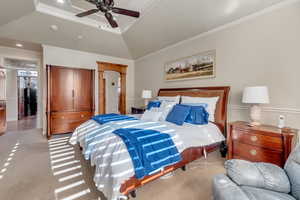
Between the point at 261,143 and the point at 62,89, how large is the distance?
460cm

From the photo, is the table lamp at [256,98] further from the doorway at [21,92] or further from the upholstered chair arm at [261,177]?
the doorway at [21,92]

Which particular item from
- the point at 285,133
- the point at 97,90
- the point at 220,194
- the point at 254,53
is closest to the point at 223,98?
the point at 254,53

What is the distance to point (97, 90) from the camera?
512 centimetres

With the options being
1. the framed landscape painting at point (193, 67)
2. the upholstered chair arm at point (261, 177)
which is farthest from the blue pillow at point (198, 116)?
the upholstered chair arm at point (261, 177)

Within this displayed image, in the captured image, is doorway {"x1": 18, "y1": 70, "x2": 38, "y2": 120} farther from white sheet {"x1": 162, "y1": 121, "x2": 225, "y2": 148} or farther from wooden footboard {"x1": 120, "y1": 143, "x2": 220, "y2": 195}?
white sheet {"x1": 162, "y1": 121, "x2": 225, "y2": 148}

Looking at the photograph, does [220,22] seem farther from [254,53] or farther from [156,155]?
[156,155]

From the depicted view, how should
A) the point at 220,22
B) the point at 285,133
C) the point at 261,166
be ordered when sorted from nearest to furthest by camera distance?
the point at 261,166
the point at 285,133
the point at 220,22

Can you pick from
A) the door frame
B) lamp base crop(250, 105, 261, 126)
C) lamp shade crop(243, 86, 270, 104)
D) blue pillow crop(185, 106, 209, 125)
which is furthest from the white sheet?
the door frame

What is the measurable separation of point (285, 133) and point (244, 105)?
92cm

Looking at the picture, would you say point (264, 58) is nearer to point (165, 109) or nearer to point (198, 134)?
point (198, 134)

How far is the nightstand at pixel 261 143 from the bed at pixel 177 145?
31 cm

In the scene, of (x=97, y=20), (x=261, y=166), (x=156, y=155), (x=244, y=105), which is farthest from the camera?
(x=97, y=20)

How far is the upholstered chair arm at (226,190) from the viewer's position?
956 mm

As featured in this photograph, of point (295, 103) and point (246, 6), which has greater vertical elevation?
point (246, 6)
